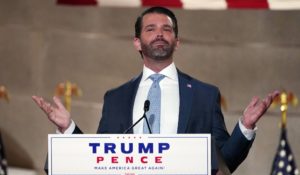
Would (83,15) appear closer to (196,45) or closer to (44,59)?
(44,59)

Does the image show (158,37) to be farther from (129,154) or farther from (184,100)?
(129,154)

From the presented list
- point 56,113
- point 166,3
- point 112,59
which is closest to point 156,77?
point 56,113

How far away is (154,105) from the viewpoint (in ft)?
11.7

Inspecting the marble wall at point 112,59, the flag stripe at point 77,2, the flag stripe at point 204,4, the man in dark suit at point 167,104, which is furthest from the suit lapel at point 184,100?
the marble wall at point 112,59

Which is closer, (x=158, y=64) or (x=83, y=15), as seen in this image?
(x=158, y=64)

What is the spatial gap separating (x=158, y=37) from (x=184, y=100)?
12.6 inches

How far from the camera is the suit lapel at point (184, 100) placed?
3.52 m

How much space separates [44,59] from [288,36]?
7.53 feet

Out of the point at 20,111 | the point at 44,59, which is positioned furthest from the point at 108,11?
the point at 20,111

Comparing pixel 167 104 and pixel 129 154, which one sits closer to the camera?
pixel 129 154

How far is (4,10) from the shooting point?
7.31m

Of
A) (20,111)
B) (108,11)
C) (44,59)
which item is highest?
Result: (108,11)

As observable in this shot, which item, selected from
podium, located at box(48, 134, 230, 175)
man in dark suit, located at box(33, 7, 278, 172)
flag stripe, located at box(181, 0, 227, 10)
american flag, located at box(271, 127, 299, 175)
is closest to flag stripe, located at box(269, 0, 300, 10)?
flag stripe, located at box(181, 0, 227, 10)

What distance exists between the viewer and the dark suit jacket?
11.5 ft
